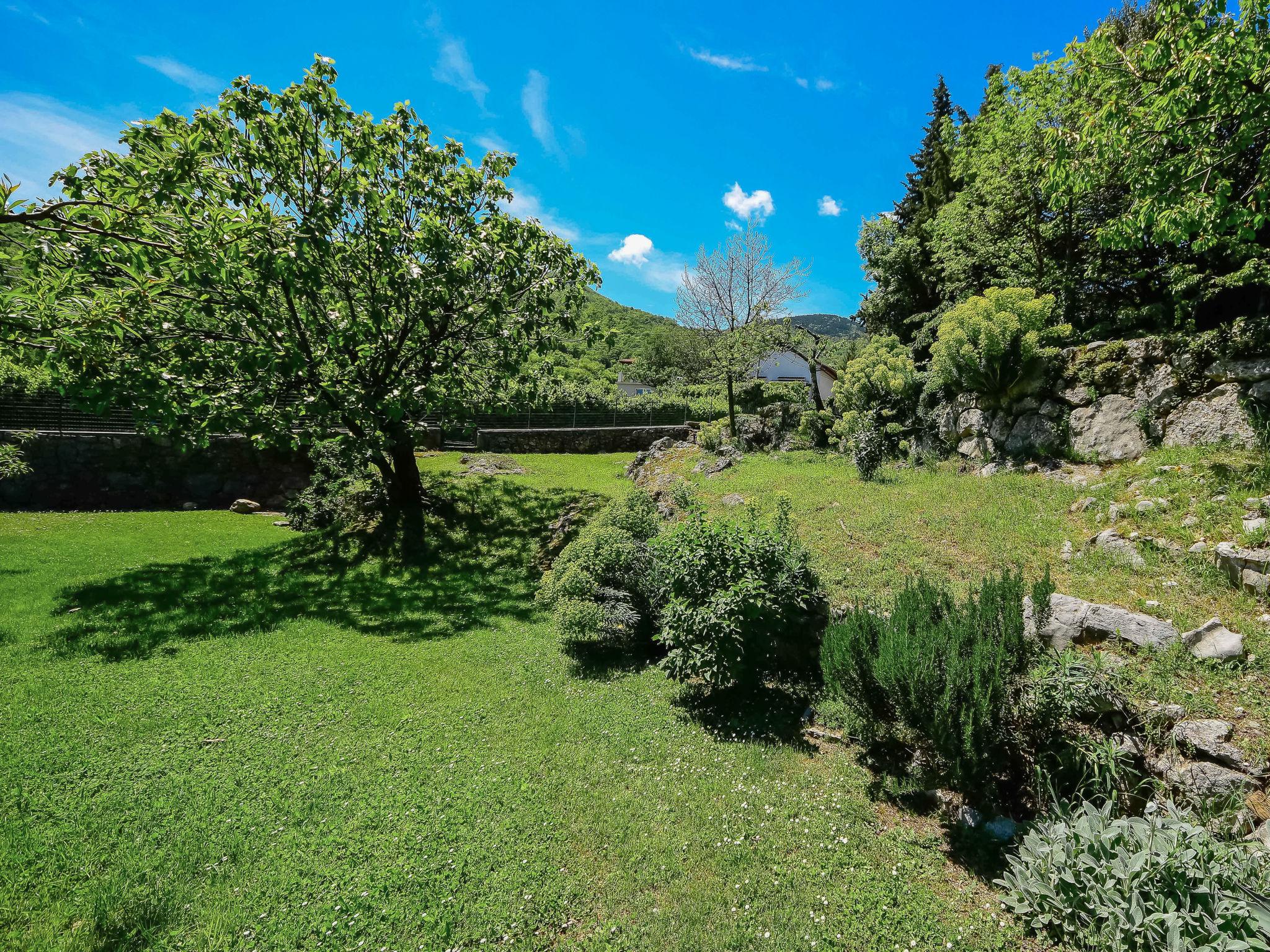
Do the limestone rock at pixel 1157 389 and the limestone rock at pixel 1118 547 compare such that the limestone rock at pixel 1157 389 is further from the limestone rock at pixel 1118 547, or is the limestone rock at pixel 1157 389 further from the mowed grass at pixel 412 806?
the mowed grass at pixel 412 806

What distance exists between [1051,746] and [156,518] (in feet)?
58.9

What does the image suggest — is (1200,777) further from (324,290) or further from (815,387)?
(815,387)

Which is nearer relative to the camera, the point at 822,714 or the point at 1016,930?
the point at 1016,930

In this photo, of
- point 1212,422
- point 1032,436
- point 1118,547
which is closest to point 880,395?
point 1032,436

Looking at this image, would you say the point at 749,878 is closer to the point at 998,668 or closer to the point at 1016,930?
the point at 1016,930

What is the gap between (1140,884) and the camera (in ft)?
8.80

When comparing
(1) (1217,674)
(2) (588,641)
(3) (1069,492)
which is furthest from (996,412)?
(2) (588,641)

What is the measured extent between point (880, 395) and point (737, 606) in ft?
32.2

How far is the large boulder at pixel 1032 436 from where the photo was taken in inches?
346

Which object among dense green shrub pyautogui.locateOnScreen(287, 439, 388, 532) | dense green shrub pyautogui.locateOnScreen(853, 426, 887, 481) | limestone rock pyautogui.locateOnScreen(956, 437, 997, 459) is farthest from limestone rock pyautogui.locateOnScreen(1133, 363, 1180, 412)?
dense green shrub pyautogui.locateOnScreen(287, 439, 388, 532)

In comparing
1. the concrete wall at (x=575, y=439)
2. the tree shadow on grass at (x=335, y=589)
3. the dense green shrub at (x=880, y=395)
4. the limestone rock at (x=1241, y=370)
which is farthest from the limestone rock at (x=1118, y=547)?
the concrete wall at (x=575, y=439)

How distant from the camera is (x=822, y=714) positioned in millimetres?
4789

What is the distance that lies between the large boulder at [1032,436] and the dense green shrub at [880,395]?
2.36 m

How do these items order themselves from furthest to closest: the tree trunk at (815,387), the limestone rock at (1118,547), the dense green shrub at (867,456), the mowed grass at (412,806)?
the tree trunk at (815,387)
the dense green shrub at (867,456)
the limestone rock at (1118,547)
the mowed grass at (412,806)
